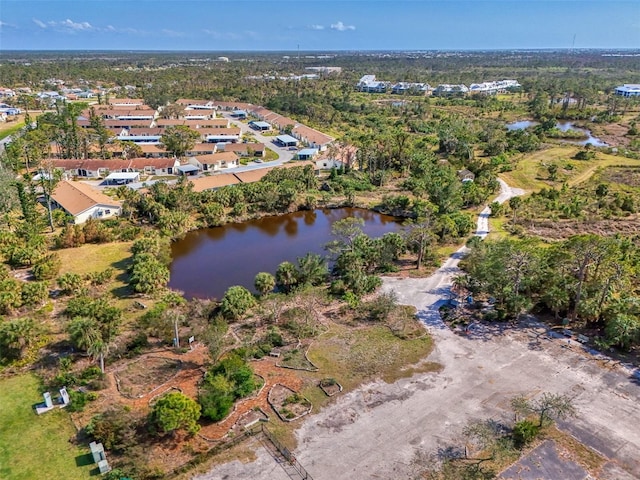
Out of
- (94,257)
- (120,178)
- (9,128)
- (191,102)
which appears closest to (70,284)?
(94,257)

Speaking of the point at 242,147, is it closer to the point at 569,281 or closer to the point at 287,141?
the point at 287,141

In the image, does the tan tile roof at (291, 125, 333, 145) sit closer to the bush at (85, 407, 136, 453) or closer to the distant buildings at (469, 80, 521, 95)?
the bush at (85, 407, 136, 453)

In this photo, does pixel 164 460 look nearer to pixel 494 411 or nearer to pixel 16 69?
pixel 494 411

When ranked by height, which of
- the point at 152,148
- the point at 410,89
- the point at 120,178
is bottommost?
the point at 120,178

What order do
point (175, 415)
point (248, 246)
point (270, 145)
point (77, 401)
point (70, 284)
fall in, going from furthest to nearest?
point (270, 145), point (248, 246), point (70, 284), point (77, 401), point (175, 415)

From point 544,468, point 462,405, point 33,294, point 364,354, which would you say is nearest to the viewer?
Answer: point 544,468

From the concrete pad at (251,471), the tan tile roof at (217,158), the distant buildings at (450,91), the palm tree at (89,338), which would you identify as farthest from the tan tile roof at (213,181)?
the distant buildings at (450,91)

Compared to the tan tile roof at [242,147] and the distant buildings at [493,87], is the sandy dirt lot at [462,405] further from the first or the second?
the distant buildings at [493,87]
